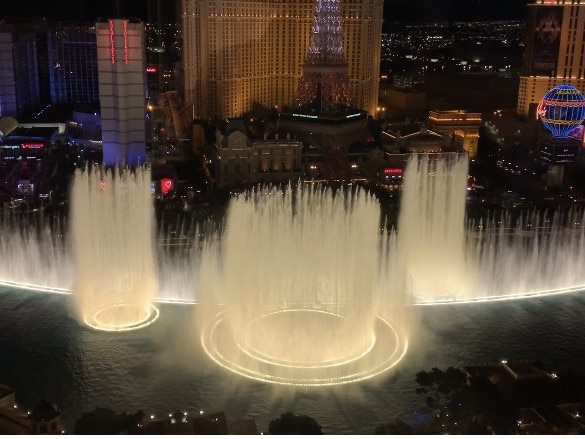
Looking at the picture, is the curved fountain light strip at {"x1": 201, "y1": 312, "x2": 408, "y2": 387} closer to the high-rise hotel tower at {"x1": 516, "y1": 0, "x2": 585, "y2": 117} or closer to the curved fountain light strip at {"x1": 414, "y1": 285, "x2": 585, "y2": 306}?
the curved fountain light strip at {"x1": 414, "y1": 285, "x2": 585, "y2": 306}

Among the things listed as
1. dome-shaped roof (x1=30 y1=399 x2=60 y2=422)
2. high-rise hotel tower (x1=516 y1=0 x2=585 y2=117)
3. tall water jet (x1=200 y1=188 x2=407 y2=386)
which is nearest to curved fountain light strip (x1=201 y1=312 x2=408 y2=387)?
tall water jet (x1=200 y1=188 x2=407 y2=386)

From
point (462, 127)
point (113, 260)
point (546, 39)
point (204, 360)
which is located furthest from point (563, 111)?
point (204, 360)

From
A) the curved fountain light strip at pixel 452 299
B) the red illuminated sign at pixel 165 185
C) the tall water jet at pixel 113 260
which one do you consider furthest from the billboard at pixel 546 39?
the tall water jet at pixel 113 260

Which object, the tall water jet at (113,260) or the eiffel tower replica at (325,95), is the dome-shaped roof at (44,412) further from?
the eiffel tower replica at (325,95)

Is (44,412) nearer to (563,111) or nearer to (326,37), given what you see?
(326,37)

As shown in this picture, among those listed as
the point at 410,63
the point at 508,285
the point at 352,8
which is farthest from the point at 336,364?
the point at 410,63

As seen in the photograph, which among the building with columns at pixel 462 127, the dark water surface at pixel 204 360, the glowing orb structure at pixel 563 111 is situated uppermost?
the glowing orb structure at pixel 563 111
